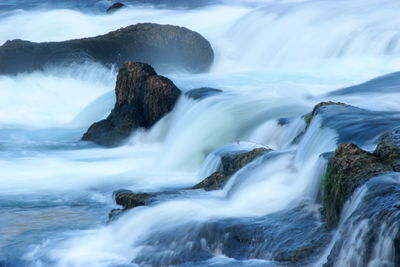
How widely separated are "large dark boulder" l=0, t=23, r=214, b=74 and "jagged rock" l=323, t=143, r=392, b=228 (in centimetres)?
1366

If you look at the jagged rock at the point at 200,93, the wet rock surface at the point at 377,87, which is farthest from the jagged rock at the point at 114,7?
the wet rock surface at the point at 377,87

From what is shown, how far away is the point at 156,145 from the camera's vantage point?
14.5m

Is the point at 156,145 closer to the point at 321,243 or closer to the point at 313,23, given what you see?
the point at 321,243

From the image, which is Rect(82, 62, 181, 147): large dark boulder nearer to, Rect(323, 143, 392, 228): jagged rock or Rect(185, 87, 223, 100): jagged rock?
Rect(185, 87, 223, 100): jagged rock

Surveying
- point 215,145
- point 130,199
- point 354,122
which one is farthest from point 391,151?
point 215,145

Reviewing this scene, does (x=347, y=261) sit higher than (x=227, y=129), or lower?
higher

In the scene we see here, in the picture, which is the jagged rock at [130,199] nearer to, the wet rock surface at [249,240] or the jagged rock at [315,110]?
the wet rock surface at [249,240]

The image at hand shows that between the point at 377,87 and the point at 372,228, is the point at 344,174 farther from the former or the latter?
the point at 377,87

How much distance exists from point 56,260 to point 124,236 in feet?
2.33

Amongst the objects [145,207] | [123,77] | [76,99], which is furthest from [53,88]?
[145,207]

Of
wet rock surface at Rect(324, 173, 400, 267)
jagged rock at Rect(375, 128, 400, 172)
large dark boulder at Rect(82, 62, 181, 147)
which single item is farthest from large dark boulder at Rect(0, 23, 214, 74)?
wet rock surface at Rect(324, 173, 400, 267)

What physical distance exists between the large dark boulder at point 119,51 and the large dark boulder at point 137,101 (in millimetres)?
5419

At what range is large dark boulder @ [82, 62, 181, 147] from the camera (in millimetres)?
14891

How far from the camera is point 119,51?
2070 cm
